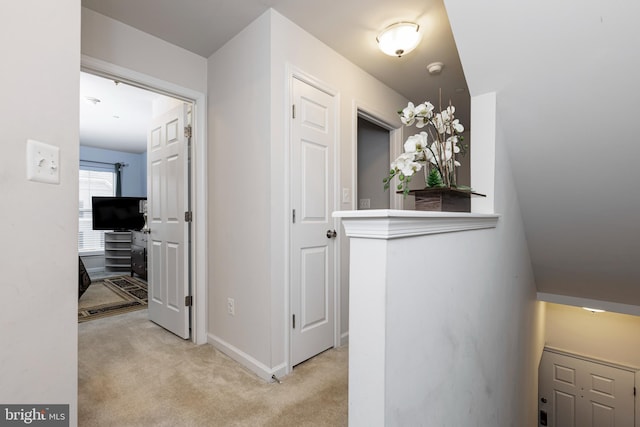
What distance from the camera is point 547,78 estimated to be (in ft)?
4.58

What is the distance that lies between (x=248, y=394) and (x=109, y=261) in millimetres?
4958

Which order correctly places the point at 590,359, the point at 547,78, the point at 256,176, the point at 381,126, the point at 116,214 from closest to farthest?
the point at 547,78
the point at 256,176
the point at 381,126
the point at 590,359
the point at 116,214

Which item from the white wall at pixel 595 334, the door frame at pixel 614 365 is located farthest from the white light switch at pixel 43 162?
the white wall at pixel 595 334

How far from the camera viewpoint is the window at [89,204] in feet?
18.1

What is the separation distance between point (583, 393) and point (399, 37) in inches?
178

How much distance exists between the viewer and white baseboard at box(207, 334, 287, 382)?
1864 millimetres

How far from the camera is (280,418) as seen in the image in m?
A: 1.52

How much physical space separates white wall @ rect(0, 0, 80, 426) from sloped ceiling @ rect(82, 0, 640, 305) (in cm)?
117

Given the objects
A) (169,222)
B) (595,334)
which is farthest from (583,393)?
(169,222)

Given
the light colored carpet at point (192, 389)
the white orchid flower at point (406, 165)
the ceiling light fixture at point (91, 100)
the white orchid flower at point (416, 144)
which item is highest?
the ceiling light fixture at point (91, 100)

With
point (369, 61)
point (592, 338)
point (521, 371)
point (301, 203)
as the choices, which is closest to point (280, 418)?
point (301, 203)

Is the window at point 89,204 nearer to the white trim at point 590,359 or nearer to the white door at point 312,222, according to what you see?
the white door at point 312,222

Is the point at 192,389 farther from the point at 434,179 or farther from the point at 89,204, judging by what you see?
the point at 89,204
